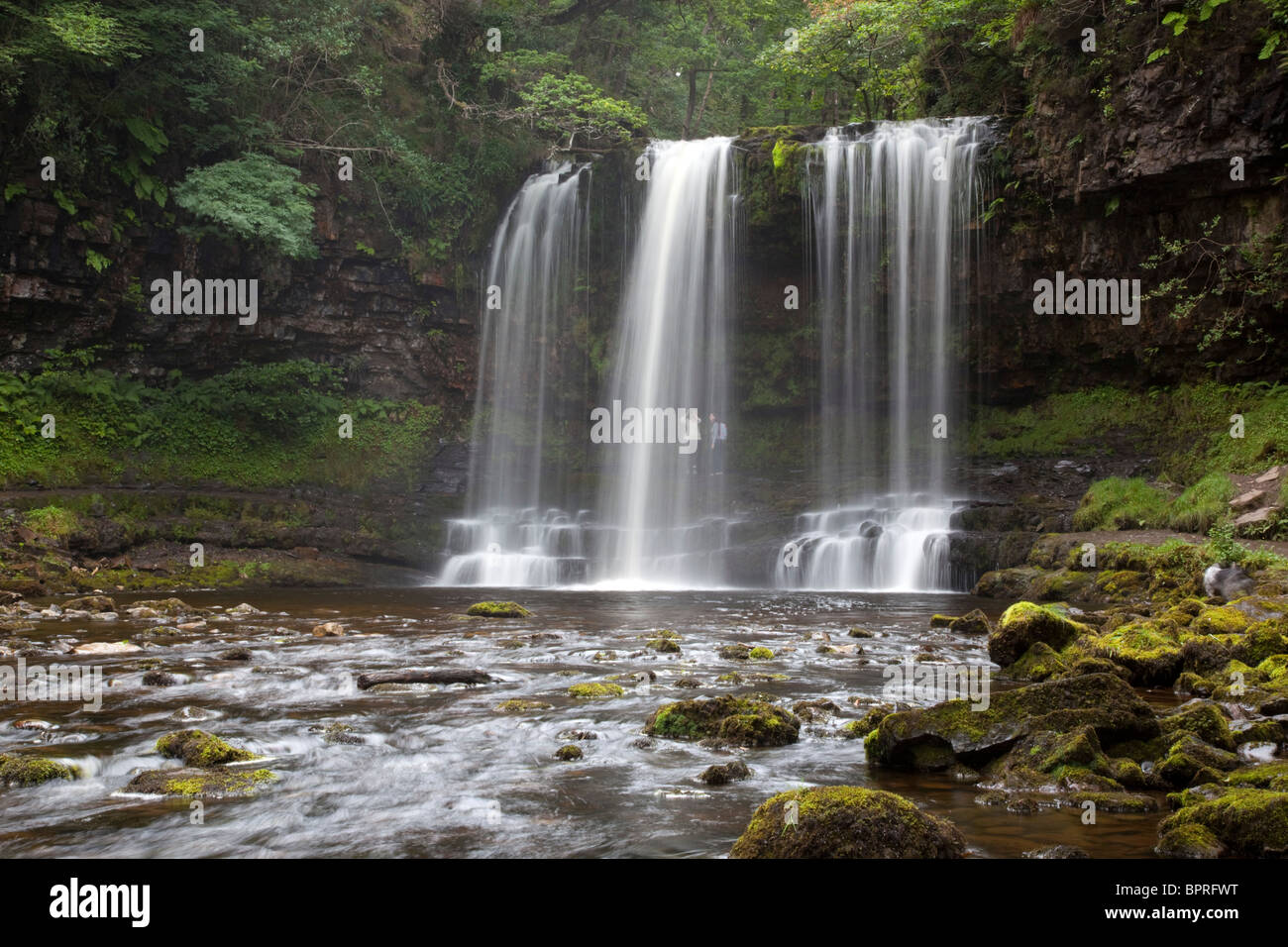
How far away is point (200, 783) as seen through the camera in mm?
5605

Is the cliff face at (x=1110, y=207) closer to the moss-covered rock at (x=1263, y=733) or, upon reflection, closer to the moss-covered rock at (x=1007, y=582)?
the moss-covered rock at (x=1007, y=582)

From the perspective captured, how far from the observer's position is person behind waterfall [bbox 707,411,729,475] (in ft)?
84.1

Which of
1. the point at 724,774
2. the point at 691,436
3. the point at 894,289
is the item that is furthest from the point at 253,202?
the point at 724,774

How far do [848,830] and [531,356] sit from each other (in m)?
23.5

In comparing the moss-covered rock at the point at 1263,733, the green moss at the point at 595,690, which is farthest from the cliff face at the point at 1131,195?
the green moss at the point at 595,690

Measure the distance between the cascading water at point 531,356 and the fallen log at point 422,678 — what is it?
16.5 meters

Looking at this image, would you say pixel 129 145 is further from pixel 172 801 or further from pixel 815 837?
pixel 815 837

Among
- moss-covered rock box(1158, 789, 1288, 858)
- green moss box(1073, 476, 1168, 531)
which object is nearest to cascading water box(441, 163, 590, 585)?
green moss box(1073, 476, 1168, 531)

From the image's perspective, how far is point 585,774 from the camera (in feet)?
19.4

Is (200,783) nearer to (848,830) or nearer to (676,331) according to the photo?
(848,830)

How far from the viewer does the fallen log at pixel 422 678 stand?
8805mm

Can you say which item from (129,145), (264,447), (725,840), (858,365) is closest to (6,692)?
(725,840)

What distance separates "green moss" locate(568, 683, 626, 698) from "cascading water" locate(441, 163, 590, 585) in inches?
678

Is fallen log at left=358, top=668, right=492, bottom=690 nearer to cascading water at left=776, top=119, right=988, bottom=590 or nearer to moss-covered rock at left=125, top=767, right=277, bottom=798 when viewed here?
moss-covered rock at left=125, top=767, right=277, bottom=798
